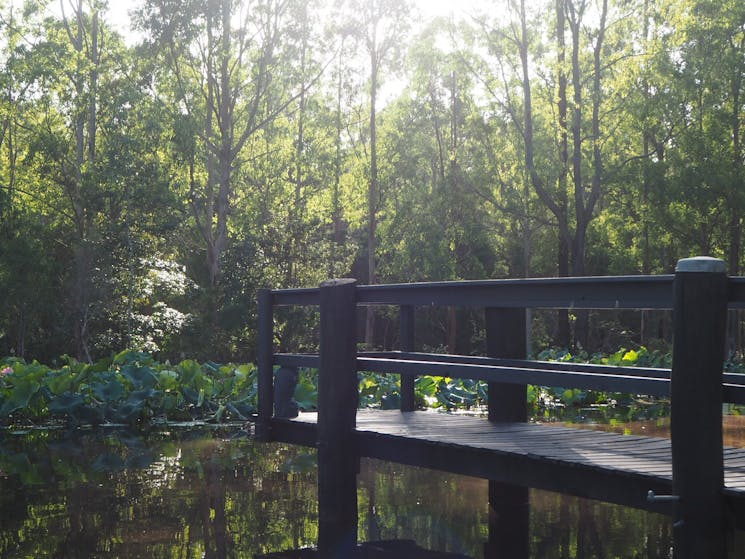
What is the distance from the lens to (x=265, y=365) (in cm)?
738

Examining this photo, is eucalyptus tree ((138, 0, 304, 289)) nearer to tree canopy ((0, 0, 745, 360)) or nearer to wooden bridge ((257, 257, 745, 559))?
tree canopy ((0, 0, 745, 360))

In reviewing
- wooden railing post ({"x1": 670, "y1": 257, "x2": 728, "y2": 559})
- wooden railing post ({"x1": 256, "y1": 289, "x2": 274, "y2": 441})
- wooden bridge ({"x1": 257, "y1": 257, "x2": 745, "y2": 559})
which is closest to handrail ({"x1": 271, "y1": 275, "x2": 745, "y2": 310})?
wooden bridge ({"x1": 257, "y1": 257, "x2": 745, "y2": 559})

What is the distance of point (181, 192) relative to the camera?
28031 millimetres

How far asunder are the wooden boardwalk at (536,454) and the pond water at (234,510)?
67cm

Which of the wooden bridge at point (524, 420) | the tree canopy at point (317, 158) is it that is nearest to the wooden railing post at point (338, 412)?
the wooden bridge at point (524, 420)

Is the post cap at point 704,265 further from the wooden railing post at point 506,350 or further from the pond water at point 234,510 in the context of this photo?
the wooden railing post at point 506,350

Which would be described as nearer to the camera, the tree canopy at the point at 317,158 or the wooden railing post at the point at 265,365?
the wooden railing post at the point at 265,365

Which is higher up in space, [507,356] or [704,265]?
[704,265]

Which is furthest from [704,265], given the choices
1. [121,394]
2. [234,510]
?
[121,394]

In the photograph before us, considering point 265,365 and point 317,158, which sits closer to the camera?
point 265,365

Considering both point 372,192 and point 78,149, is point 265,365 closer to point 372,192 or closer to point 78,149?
point 78,149

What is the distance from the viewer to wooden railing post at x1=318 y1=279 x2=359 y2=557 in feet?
20.8

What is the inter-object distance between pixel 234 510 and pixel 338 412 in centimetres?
131

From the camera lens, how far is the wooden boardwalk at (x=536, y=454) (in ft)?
14.8
